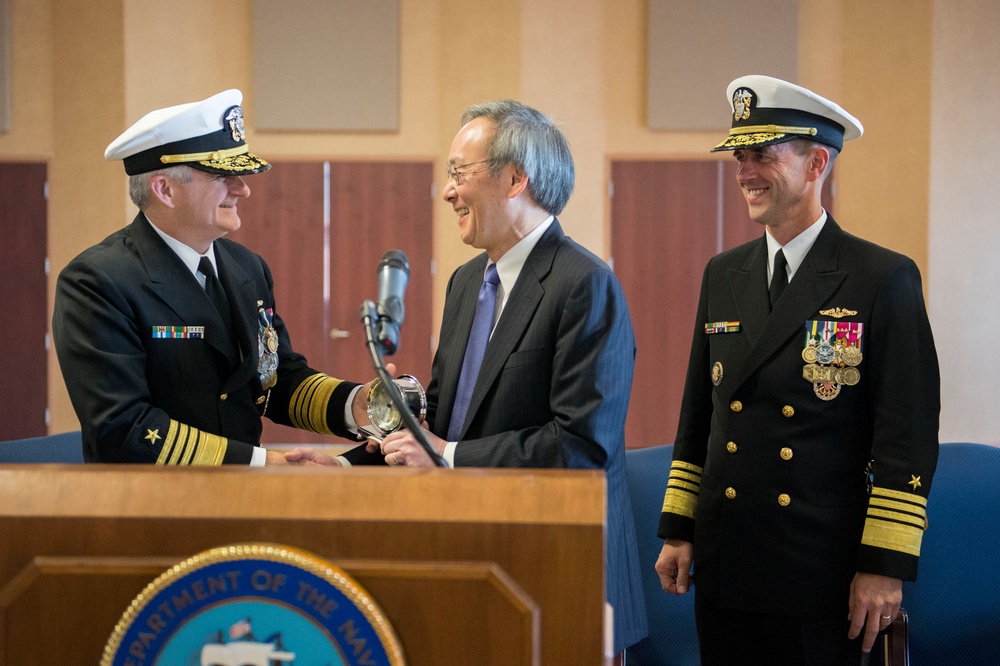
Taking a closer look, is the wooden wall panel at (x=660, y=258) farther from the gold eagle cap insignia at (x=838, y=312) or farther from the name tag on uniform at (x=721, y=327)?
the gold eagle cap insignia at (x=838, y=312)

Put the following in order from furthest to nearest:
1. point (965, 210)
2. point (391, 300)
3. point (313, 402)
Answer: point (965, 210), point (313, 402), point (391, 300)

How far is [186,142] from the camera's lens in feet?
6.68

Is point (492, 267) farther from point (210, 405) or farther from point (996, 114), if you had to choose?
point (996, 114)

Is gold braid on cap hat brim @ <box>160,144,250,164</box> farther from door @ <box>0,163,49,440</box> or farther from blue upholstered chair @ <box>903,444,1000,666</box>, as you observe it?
door @ <box>0,163,49,440</box>

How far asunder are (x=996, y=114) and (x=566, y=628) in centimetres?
681

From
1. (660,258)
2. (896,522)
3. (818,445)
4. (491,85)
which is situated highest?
(491,85)

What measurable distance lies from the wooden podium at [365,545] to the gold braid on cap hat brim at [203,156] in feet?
3.79

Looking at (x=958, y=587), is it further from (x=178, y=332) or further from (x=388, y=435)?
(x=178, y=332)

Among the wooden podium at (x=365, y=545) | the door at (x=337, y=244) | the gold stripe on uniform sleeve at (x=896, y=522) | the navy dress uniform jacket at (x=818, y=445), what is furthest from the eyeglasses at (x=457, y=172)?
the door at (x=337, y=244)

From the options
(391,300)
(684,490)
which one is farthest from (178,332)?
(684,490)

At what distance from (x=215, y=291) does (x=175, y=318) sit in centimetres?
16

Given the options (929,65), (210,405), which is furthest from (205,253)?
(929,65)

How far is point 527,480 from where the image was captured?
3.16ft

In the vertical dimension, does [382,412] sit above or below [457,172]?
below
